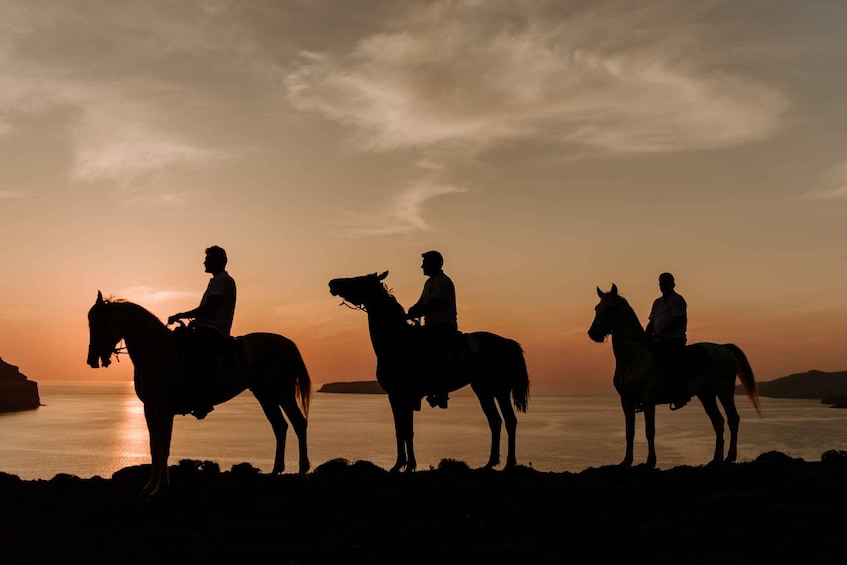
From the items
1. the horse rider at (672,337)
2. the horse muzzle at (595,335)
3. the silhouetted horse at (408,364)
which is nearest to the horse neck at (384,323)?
the silhouetted horse at (408,364)

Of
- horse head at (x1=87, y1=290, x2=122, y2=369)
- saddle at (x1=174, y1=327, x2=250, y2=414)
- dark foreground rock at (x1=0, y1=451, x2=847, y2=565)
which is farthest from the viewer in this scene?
saddle at (x1=174, y1=327, x2=250, y2=414)

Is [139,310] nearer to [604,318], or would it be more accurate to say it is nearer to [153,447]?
[153,447]

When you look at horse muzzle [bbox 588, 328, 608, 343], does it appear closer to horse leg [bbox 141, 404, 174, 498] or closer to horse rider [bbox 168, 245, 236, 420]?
horse rider [bbox 168, 245, 236, 420]

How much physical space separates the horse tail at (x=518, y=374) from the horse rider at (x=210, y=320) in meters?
5.02

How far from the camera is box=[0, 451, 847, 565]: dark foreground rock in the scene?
8539 mm

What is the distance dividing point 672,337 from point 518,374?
3129mm

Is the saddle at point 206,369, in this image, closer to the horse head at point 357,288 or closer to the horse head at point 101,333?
the horse head at point 101,333

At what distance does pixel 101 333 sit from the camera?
431 inches

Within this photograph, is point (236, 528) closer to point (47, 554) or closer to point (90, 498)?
point (47, 554)

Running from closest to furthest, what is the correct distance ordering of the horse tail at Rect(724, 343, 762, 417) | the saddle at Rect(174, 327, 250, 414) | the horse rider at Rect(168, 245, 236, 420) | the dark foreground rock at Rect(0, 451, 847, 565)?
the dark foreground rock at Rect(0, 451, 847, 565), the saddle at Rect(174, 327, 250, 414), the horse rider at Rect(168, 245, 236, 420), the horse tail at Rect(724, 343, 762, 417)

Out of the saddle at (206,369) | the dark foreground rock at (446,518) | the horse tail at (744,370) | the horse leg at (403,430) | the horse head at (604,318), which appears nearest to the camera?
the dark foreground rock at (446,518)

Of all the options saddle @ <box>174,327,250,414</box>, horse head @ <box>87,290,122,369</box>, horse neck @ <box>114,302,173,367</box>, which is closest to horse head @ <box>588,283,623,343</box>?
saddle @ <box>174,327,250,414</box>

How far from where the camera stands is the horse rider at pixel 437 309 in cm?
1302

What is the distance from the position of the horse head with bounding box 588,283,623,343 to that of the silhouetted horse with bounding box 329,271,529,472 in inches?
70.0
